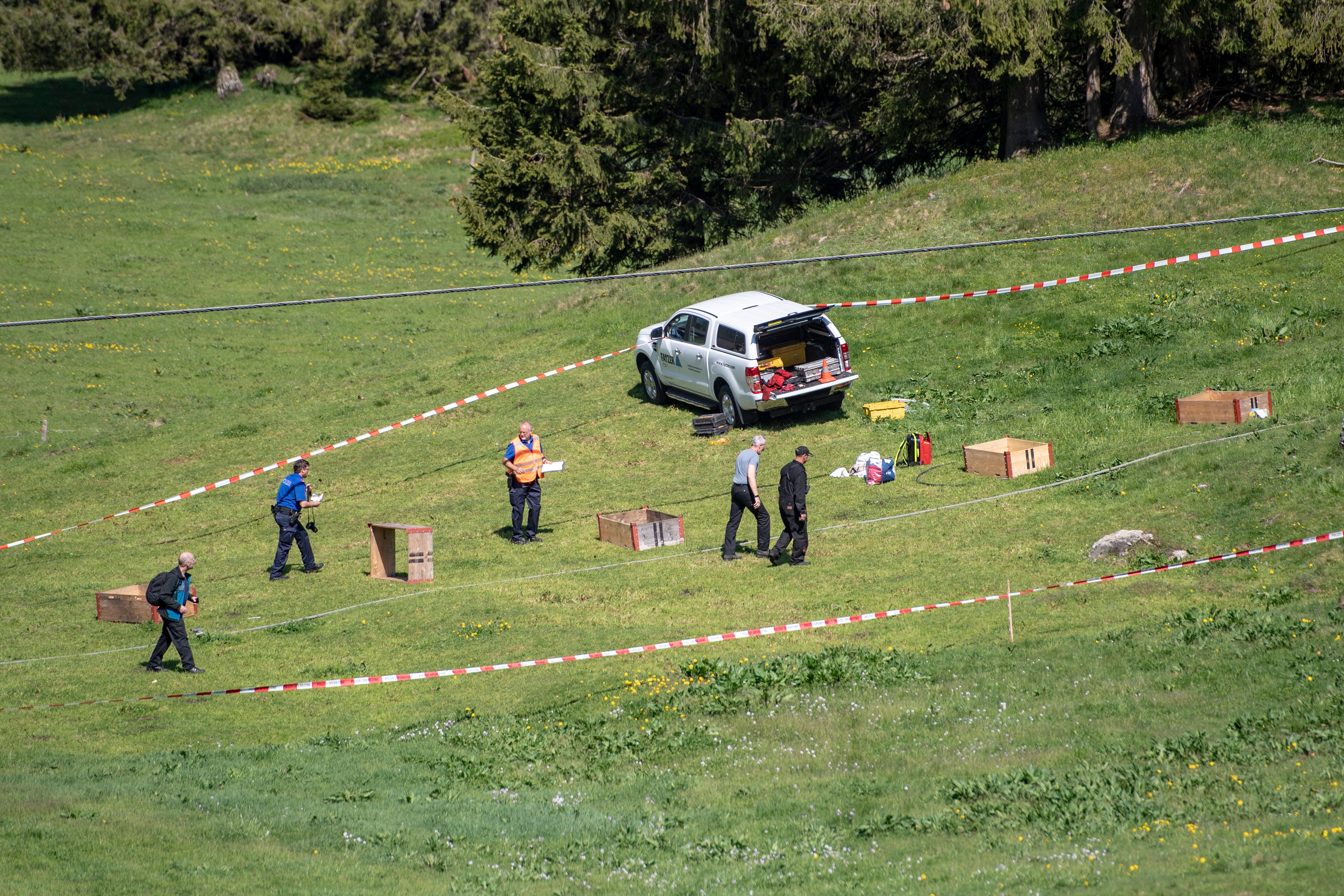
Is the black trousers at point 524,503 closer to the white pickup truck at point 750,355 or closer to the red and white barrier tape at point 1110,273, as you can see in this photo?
the white pickup truck at point 750,355

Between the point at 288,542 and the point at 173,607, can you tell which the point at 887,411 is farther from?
the point at 173,607

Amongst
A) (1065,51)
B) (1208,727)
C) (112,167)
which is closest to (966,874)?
(1208,727)

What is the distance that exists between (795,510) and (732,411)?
263 inches

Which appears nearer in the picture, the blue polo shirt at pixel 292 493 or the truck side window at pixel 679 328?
the blue polo shirt at pixel 292 493

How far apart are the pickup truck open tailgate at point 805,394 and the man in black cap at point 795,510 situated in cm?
516

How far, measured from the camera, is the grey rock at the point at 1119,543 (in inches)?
577

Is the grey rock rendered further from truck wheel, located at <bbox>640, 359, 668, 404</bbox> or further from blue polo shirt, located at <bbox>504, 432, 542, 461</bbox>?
truck wheel, located at <bbox>640, 359, 668, 404</bbox>

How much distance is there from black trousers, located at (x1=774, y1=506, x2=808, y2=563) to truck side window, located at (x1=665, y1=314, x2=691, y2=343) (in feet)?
25.0

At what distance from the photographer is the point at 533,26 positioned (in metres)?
36.0

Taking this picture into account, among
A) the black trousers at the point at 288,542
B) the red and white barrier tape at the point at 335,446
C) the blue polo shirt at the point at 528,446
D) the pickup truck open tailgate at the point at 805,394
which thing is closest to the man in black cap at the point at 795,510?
the blue polo shirt at the point at 528,446

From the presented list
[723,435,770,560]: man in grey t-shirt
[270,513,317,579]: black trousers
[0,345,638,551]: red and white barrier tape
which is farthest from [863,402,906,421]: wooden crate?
[270,513,317,579]: black trousers

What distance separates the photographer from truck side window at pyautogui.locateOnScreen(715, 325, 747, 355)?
2134 cm

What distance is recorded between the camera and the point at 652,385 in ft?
80.6

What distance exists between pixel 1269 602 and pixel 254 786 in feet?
32.8
